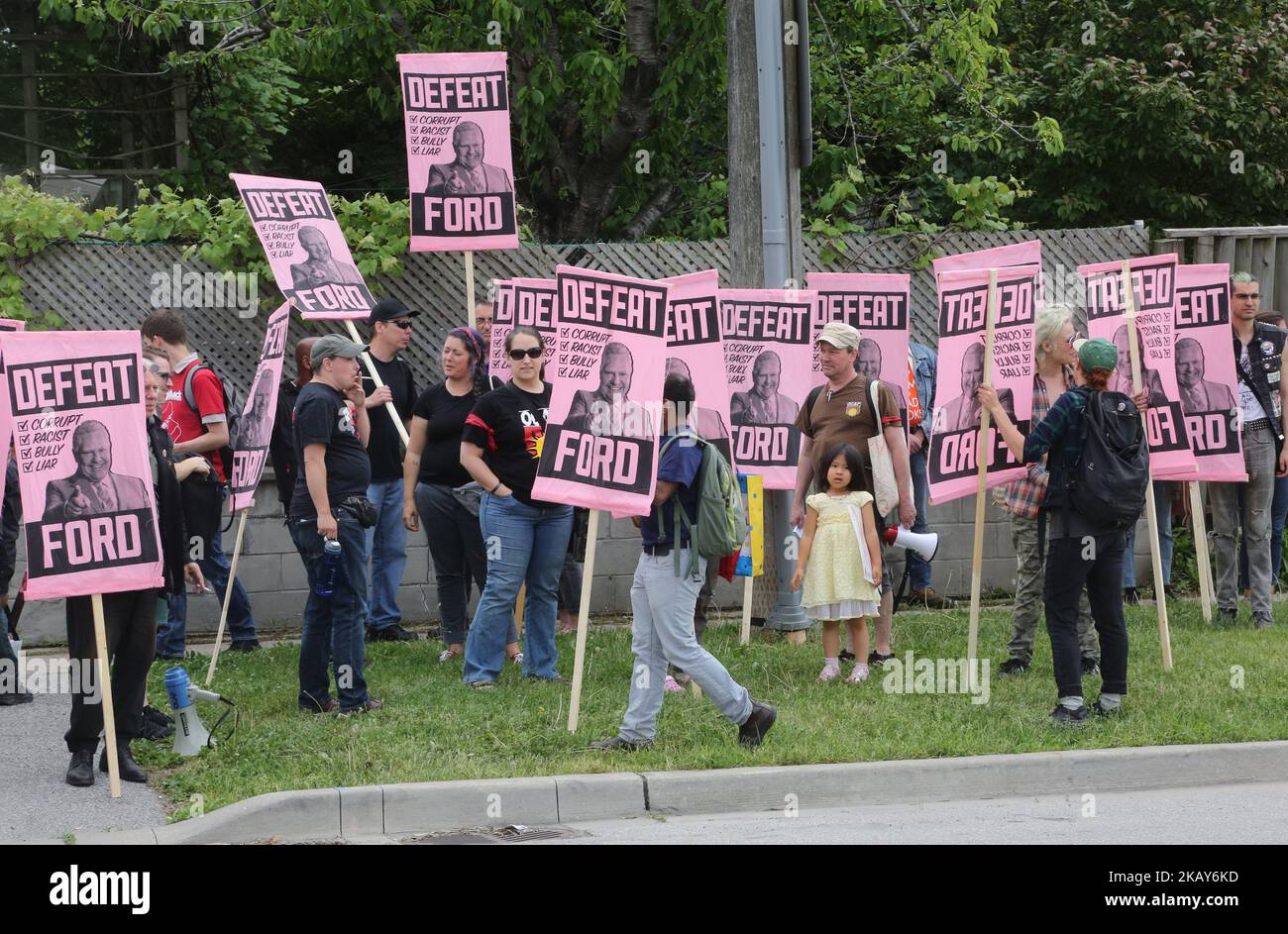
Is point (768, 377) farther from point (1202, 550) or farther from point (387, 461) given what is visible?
point (1202, 550)

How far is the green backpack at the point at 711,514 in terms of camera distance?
7.52m

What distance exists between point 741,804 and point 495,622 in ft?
8.09

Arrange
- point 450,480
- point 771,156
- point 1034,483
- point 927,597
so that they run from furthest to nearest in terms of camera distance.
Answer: point 927,597 < point 771,156 < point 450,480 < point 1034,483

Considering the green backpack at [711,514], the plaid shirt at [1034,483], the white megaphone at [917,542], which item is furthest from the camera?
the white megaphone at [917,542]

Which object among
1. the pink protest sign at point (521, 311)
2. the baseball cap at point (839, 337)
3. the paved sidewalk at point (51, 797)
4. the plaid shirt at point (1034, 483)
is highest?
the pink protest sign at point (521, 311)

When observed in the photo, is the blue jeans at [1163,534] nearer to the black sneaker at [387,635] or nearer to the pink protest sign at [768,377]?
the pink protest sign at [768,377]

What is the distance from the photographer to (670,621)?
756cm

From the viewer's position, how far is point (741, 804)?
7086 millimetres

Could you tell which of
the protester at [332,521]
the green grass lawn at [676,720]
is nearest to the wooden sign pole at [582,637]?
the green grass lawn at [676,720]

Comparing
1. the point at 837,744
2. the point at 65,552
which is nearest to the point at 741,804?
the point at 837,744

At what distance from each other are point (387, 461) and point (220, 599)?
5.16ft

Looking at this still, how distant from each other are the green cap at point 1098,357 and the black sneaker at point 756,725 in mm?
2256

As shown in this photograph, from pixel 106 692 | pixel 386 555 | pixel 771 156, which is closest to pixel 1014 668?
pixel 771 156

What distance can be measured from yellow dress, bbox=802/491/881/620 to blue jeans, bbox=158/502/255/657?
3675 millimetres
